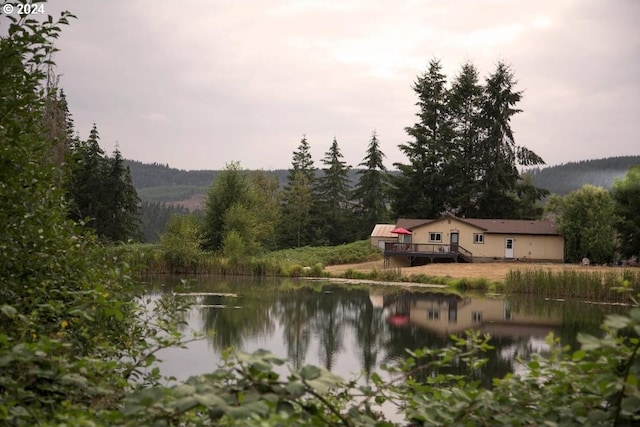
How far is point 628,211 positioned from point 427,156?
48.8 feet

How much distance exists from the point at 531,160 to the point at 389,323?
34.2m

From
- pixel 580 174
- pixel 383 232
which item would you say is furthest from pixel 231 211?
pixel 580 174

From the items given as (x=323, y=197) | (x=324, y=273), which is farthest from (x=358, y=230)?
(x=324, y=273)

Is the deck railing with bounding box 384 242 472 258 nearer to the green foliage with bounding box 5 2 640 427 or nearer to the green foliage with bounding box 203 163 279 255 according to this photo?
the green foliage with bounding box 203 163 279 255

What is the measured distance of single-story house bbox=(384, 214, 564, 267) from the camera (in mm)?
38438

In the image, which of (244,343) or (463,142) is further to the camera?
(463,142)

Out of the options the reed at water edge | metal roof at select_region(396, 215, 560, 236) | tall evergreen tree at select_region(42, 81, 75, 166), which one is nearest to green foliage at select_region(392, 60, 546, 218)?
metal roof at select_region(396, 215, 560, 236)

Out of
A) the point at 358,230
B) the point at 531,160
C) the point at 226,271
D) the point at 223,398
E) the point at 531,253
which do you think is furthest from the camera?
the point at 358,230

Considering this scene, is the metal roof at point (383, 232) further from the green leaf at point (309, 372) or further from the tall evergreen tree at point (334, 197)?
the green leaf at point (309, 372)

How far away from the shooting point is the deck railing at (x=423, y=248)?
3816cm

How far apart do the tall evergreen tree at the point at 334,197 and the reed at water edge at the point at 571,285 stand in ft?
92.5

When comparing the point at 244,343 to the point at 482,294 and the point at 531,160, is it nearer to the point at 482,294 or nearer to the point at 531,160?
the point at 482,294

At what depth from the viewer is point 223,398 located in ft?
Answer: 7.18

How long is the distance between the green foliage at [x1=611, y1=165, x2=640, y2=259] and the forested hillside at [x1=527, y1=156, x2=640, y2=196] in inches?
3873
